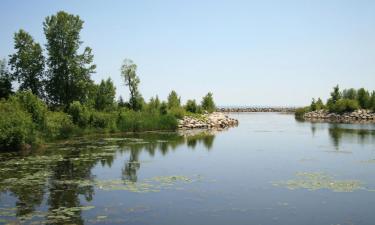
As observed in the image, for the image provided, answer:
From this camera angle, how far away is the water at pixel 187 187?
491 inches

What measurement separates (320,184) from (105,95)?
1628 inches

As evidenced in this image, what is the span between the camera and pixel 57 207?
13.5 meters

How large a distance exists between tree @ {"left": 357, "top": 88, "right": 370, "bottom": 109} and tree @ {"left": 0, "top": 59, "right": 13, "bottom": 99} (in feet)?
236

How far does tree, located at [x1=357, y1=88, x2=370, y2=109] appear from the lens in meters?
87.1

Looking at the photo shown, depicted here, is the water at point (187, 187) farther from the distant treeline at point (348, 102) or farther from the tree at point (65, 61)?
the distant treeline at point (348, 102)

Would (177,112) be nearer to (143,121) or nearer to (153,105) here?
(153,105)

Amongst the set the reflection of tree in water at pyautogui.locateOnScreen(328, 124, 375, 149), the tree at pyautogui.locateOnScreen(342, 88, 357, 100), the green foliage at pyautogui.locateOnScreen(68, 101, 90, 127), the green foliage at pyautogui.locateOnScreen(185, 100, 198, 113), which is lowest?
the reflection of tree in water at pyautogui.locateOnScreen(328, 124, 375, 149)

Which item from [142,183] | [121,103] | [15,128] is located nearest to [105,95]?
[121,103]

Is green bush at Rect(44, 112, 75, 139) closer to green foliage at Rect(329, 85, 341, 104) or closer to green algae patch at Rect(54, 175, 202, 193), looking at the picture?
green algae patch at Rect(54, 175, 202, 193)

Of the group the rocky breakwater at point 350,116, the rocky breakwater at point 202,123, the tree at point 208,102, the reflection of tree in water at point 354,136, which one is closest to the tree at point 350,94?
the rocky breakwater at point 350,116

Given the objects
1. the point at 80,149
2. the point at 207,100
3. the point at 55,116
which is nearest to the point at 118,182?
the point at 80,149

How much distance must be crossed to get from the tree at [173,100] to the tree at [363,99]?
43904mm

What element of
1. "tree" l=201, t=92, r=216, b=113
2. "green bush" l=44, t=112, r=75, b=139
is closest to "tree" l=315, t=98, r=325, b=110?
"tree" l=201, t=92, r=216, b=113

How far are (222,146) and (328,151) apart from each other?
832 centimetres
